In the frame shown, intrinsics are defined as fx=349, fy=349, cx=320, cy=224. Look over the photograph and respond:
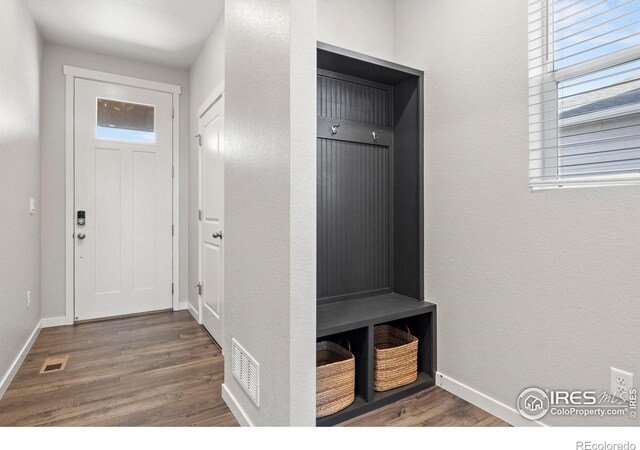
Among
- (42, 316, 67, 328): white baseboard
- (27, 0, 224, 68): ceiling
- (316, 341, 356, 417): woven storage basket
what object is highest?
(27, 0, 224, 68): ceiling

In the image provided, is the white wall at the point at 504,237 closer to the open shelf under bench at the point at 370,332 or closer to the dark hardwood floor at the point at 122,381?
the open shelf under bench at the point at 370,332

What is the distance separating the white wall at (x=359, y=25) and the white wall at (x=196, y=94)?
104 centimetres

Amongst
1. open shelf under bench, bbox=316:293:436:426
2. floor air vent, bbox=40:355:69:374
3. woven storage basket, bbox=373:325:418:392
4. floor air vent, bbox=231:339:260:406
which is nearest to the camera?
floor air vent, bbox=231:339:260:406

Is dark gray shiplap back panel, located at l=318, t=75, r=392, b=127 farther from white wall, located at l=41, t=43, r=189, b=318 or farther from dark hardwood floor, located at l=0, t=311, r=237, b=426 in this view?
white wall, located at l=41, t=43, r=189, b=318

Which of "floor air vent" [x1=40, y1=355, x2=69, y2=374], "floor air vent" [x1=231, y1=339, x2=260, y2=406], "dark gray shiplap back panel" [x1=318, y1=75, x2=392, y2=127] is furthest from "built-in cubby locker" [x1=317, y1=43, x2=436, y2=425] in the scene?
"floor air vent" [x1=40, y1=355, x2=69, y2=374]

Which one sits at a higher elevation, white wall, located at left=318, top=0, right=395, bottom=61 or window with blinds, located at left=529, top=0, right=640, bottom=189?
white wall, located at left=318, top=0, right=395, bottom=61

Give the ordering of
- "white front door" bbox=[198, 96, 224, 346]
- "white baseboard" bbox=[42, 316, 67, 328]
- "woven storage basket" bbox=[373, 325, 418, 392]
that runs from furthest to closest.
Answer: "white baseboard" bbox=[42, 316, 67, 328] < "white front door" bbox=[198, 96, 224, 346] < "woven storage basket" bbox=[373, 325, 418, 392]

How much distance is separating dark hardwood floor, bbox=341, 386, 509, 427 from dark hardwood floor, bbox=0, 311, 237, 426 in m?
0.75

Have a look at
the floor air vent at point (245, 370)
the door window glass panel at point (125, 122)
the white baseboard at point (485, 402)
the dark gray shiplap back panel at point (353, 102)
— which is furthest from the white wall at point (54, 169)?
the white baseboard at point (485, 402)

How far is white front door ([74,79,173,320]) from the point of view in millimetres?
3430
